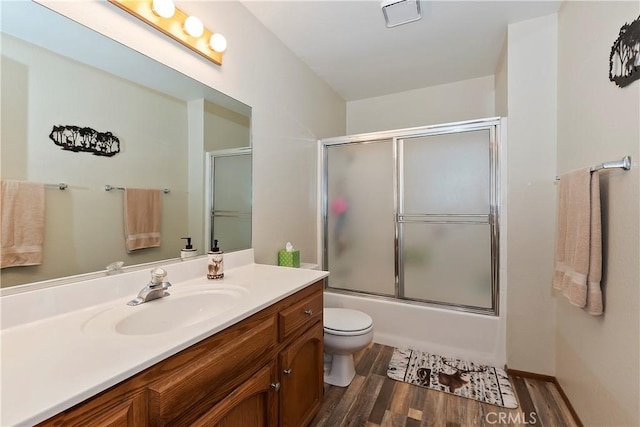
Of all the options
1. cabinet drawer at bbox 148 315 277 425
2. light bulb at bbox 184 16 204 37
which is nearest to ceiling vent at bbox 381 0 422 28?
light bulb at bbox 184 16 204 37

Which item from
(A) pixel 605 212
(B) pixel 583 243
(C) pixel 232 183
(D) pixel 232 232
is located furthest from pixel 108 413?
(A) pixel 605 212

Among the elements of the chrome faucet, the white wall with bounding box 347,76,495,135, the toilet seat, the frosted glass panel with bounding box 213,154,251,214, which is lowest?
the toilet seat

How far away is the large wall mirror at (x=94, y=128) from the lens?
89 centimetres

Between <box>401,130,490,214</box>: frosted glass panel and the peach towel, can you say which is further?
<box>401,130,490,214</box>: frosted glass panel

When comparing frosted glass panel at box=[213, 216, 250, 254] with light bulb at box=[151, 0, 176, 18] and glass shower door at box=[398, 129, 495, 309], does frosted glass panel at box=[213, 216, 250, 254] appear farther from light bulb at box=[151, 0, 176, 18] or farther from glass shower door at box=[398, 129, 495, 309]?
glass shower door at box=[398, 129, 495, 309]

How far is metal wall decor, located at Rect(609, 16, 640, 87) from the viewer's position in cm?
109

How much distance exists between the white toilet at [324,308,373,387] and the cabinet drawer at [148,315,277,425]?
32.1 inches

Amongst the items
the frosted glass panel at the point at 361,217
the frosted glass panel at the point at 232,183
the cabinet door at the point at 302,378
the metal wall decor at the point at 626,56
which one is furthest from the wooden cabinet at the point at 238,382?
the metal wall decor at the point at 626,56

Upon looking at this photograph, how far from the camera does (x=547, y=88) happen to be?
6.25 ft

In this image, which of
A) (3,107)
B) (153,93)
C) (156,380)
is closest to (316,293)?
(156,380)

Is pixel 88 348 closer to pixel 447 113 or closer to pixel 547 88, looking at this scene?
pixel 547 88

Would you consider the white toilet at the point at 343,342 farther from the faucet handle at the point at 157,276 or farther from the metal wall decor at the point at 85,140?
the metal wall decor at the point at 85,140

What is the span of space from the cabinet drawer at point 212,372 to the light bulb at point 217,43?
55.4 inches

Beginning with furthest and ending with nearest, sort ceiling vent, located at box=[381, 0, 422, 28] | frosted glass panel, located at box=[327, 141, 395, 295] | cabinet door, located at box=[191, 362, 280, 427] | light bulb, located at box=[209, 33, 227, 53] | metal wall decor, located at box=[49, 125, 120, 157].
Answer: frosted glass panel, located at box=[327, 141, 395, 295], ceiling vent, located at box=[381, 0, 422, 28], light bulb, located at box=[209, 33, 227, 53], metal wall decor, located at box=[49, 125, 120, 157], cabinet door, located at box=[191, 362, 280, 427]
